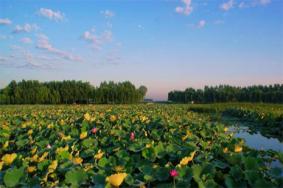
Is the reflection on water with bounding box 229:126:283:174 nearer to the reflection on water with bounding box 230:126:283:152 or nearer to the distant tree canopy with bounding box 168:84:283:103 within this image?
the reflection on water with bounding box 230:126:283:152

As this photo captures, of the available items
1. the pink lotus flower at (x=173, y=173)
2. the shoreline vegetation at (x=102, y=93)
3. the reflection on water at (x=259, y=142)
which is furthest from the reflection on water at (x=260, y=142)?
the shoreline vegetation at (x=102, y=93)

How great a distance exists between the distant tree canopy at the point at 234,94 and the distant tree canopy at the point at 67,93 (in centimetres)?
1058

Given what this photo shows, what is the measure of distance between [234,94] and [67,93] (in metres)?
29.8

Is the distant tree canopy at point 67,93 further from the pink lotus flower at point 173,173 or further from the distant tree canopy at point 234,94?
the pink lotus flower at point 173,173

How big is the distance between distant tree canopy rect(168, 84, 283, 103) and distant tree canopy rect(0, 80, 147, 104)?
1058 cm

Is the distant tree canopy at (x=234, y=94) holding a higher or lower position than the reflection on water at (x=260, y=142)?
higher

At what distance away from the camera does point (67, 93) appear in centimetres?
4769

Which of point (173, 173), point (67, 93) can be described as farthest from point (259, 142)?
point (67, 93)

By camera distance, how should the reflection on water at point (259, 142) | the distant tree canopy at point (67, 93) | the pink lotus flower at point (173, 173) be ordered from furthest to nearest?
1. the distant tree canopy at point (67, 93)
2. the reflection on water at point (259, 142)
3. the pink lotus flower at point (173, 173)

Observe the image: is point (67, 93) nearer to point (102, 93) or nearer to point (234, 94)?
point (102, 93)

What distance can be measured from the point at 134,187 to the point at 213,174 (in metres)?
0.58

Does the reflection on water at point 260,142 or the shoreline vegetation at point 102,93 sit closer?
the reflection on water at point 260,142

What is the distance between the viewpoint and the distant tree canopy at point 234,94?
4228cm

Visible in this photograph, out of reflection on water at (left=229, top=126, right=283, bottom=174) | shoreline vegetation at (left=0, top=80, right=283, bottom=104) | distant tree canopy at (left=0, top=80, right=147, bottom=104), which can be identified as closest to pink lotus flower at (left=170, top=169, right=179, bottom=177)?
reflection on water at (left=229, top=126, right=283, bottom=174)
